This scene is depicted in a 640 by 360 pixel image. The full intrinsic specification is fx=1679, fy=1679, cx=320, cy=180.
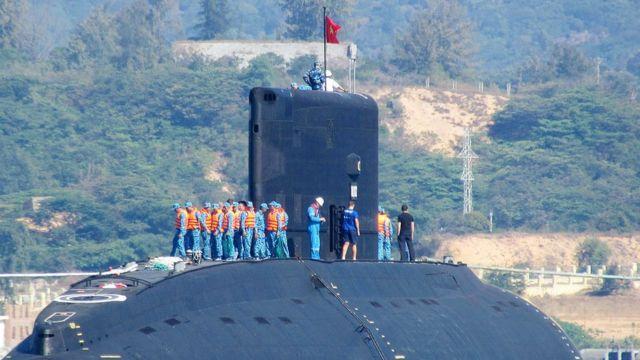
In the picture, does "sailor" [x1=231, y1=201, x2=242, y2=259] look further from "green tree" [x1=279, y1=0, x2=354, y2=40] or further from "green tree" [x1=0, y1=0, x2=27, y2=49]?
"green tree" [x1=279, y1=0, x2=354, y2=40]

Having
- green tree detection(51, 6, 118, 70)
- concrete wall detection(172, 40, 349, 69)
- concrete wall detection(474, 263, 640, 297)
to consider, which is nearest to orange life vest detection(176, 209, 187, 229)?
concrete wall detection(474, 263, 640, 297)

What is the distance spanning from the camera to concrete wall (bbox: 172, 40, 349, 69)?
12700cm

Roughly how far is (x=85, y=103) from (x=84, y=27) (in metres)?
19.7

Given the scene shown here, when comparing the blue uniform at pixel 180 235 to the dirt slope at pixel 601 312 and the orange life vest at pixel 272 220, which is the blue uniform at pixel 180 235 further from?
the dirt slope at pixel 601 312

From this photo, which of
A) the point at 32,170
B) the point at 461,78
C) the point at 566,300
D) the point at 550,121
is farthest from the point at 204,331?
the point at 461,78

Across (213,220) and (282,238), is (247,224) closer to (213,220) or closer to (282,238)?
(282,238)

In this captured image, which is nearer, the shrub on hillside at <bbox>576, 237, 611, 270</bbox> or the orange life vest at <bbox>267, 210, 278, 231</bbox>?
the orange life vest at <bbox>267, 210, 278, 231</bbox>

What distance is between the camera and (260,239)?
24.6 m

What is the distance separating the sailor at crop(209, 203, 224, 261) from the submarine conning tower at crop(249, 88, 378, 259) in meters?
1.03

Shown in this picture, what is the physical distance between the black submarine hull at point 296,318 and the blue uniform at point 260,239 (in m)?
1.96

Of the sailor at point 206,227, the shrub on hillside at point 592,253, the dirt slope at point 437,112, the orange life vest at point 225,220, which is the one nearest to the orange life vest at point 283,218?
the orange life vest at point 225,220

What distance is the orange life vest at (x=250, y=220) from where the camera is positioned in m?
24.2

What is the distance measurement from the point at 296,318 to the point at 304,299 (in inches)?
28.8

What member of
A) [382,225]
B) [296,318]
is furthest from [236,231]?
[296,318]
